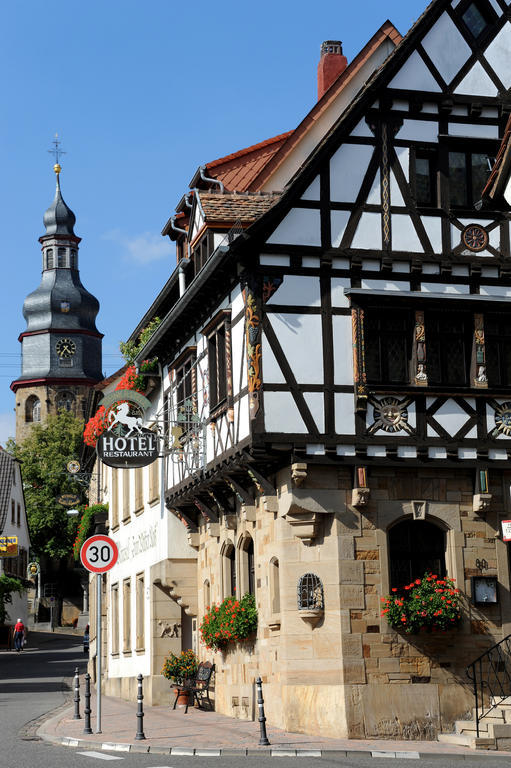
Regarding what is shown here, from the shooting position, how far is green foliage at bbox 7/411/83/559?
91.2 m

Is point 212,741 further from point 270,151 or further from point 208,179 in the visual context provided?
point 270,151

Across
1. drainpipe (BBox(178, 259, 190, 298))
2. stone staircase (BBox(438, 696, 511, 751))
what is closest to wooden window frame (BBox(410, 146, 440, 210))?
drainpipe (BBox(178, 259, 190, 298))

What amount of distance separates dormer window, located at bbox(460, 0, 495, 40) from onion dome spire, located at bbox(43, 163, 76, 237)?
327 ft

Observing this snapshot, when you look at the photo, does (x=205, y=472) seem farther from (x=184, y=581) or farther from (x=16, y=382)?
(x=16, y=382)

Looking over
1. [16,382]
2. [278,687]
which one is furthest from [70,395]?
[278,687]

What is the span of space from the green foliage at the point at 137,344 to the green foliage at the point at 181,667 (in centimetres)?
693

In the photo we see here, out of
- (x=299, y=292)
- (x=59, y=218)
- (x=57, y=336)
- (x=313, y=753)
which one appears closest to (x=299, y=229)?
(x=299, y=292)

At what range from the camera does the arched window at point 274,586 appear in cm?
2086

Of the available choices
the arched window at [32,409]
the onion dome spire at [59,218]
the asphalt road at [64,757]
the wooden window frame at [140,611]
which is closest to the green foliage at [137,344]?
the wooden window frame at [140,611]

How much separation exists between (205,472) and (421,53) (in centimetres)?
813

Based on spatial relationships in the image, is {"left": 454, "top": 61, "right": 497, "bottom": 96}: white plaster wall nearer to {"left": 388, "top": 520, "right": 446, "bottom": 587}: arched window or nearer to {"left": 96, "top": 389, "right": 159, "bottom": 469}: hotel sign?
{"left": 388, "top": 520, "right": 446, "bottom": 587}: arched window

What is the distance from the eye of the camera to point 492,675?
65.7ft

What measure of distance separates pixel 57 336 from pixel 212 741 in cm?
10441

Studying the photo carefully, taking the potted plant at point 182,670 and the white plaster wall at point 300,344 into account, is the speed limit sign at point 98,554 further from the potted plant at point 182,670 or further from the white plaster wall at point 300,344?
the potted plant at point 182,670
